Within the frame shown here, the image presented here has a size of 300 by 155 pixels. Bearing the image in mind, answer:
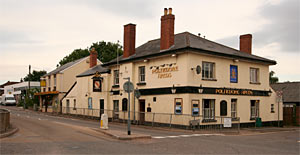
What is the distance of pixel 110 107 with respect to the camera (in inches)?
1341

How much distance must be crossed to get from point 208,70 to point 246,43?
8.20 m

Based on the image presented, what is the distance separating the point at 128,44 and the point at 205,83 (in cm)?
970

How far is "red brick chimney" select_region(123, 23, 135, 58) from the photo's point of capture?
32062 mm

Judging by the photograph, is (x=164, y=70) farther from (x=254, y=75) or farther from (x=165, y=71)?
(x=254, y=75)

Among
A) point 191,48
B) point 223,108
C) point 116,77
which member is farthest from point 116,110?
point 191,48

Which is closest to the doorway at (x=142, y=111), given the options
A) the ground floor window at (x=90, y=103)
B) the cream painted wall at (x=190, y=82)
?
the cream painted wall at (x=190, y=82)

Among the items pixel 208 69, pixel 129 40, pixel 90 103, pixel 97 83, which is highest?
pixel 129 40

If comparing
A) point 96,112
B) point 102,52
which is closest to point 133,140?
point 96,112

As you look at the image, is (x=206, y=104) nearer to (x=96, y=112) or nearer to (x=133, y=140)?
(x=133, y=140)

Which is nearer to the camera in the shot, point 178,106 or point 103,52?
point 178,106

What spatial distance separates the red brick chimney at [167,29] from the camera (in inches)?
1074

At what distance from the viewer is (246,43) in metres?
32.5

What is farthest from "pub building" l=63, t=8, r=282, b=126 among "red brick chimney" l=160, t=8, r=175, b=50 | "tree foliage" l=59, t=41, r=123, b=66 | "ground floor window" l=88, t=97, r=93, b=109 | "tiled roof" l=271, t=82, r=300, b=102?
"tree foliage" l=59, t=41, r=123, b=66

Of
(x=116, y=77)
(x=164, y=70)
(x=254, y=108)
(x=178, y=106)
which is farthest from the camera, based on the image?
(x=116, y=77)
